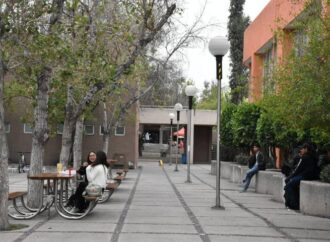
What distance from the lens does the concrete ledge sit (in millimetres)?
13562

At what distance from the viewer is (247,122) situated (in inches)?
926

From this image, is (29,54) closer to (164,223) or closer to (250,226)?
(164,223)

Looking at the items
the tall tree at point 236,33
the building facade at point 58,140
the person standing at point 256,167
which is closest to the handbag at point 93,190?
the person standing at point 256,167

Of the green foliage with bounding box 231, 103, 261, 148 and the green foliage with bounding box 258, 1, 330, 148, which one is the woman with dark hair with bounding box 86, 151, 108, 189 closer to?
the green foliage with bounding box 258, 1, 330, 148

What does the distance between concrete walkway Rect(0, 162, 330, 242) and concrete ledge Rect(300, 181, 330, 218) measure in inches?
10.4

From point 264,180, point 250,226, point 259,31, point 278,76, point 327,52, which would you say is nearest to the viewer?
point 327,52

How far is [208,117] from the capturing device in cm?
4691

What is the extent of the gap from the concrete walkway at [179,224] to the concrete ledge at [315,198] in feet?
0.87

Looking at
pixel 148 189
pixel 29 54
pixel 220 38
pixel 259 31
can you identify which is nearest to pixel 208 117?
pixel 259 31

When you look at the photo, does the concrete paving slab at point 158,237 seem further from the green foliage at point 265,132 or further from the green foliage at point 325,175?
the green foliage at point 265,132

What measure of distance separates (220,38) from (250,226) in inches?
211

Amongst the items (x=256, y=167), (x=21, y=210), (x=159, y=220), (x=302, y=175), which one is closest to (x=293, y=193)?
(x=302, y=175)

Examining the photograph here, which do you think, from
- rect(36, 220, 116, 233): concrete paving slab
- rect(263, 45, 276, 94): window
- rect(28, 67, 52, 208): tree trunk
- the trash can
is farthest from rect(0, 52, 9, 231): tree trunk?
the trash can

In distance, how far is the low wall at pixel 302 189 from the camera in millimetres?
13633
